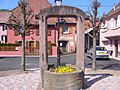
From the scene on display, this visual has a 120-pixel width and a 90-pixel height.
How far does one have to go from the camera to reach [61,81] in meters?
9.70

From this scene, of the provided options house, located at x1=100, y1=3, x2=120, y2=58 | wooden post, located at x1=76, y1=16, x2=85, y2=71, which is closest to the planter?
wooden post, located at x1=76, y1=16, x2=85, y2=71

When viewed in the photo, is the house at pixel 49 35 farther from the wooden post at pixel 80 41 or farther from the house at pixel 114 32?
the wooden post at pixel 80 41

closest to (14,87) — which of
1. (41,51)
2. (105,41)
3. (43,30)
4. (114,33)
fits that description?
(41,51)

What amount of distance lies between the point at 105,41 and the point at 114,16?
661cm

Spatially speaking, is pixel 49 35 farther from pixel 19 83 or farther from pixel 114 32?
pixel 19 83

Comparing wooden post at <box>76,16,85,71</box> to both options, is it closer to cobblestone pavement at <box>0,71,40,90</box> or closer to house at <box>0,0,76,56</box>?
cobblestone pavement at <box>0,71,40,90</box>

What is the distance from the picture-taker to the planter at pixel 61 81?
9.70m

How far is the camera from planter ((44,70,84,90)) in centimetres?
970

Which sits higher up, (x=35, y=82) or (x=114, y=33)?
(x=114, y=33)

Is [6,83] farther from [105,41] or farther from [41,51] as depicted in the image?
[105,41]

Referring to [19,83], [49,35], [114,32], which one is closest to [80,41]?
→ [19,83]

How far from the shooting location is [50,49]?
3322 centimetres

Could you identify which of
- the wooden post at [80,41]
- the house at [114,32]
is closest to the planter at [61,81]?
the wooden post at [80,41]

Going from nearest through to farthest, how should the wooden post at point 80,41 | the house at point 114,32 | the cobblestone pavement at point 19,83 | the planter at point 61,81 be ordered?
the planter at point 61,81, the cobblestone pavement at point 19,83, the wooden post at point 80,41, the house at point 114,32
